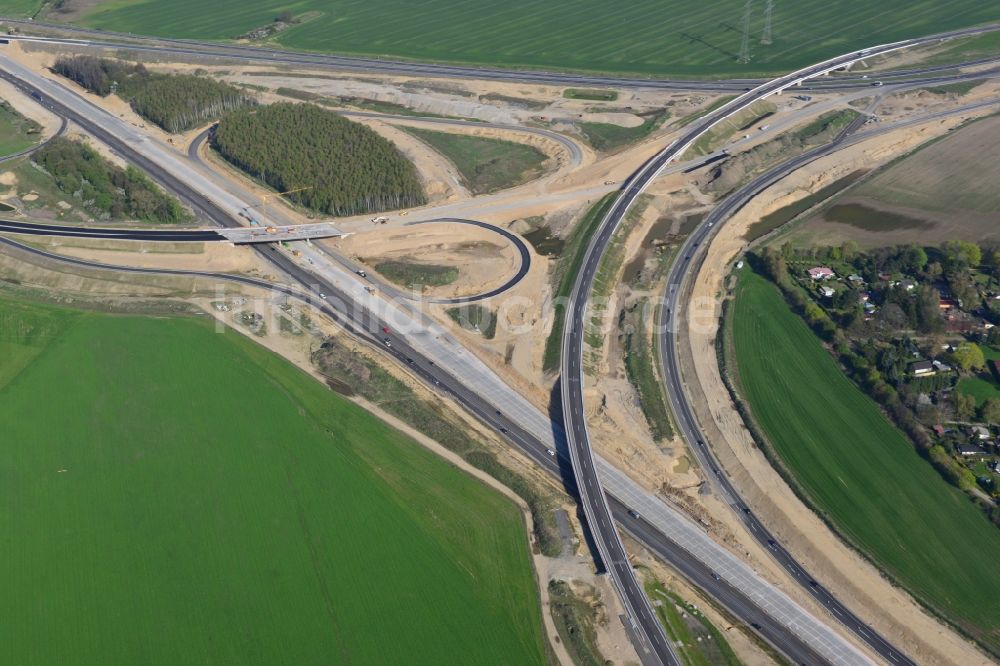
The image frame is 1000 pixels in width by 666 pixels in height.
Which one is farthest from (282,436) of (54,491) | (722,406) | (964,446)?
(964,446)

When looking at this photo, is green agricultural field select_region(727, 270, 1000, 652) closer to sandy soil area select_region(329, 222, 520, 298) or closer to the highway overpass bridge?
sandy soil area select_region(329, 222, 520, 298)

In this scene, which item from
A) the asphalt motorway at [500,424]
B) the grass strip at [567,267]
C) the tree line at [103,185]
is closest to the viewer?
the asphalt motorway at [500,424]

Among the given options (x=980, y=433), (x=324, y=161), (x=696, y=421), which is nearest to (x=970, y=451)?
(x=980, y=433)

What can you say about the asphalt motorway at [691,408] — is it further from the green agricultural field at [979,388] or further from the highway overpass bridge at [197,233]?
the highway overpass bridge at [197,233]

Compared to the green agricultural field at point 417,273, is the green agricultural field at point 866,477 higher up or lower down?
lower down

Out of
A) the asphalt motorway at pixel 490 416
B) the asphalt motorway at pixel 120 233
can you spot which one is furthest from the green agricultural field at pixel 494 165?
the asphalt motorway at pixel 120 233

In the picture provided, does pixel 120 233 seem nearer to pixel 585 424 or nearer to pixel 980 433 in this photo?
pixel 585 424
